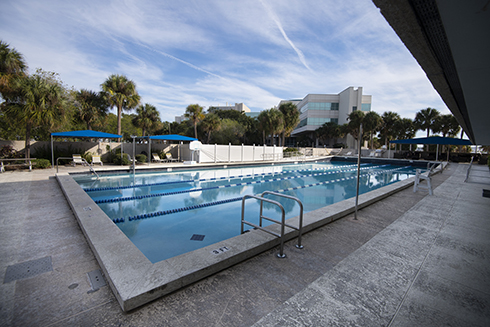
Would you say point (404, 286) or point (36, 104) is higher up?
point (36, 104)

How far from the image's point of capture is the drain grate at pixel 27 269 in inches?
108

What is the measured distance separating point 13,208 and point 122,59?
17.5m

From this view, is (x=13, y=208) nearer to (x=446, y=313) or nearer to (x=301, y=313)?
(x=301, y=313)

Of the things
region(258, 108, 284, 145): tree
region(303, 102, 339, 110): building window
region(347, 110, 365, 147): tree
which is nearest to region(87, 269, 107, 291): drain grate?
region(258, 108, 284, 145): tree

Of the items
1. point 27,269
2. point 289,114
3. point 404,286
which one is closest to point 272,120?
point 289,114

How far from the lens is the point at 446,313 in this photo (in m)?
→ 2.15

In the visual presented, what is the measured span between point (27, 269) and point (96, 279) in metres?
1.06

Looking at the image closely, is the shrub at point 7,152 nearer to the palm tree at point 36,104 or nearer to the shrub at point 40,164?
the palm tree at point 36,104

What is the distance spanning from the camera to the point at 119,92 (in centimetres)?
2266

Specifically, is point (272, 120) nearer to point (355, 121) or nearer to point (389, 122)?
point (355, 121)

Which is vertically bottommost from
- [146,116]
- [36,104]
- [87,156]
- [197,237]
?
[197,237]

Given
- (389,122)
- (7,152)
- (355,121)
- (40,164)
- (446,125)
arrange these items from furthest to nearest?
(355,121)
(389,122)
(446,125)
(7,152)
(40,164)

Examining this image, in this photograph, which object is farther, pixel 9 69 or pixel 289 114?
pixel 289 114

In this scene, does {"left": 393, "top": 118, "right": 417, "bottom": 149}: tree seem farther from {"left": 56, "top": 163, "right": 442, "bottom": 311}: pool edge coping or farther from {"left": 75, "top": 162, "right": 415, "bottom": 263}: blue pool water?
{"left": 56, "top": 163, "right": 442, "bottom": 311}: pool edge coping
